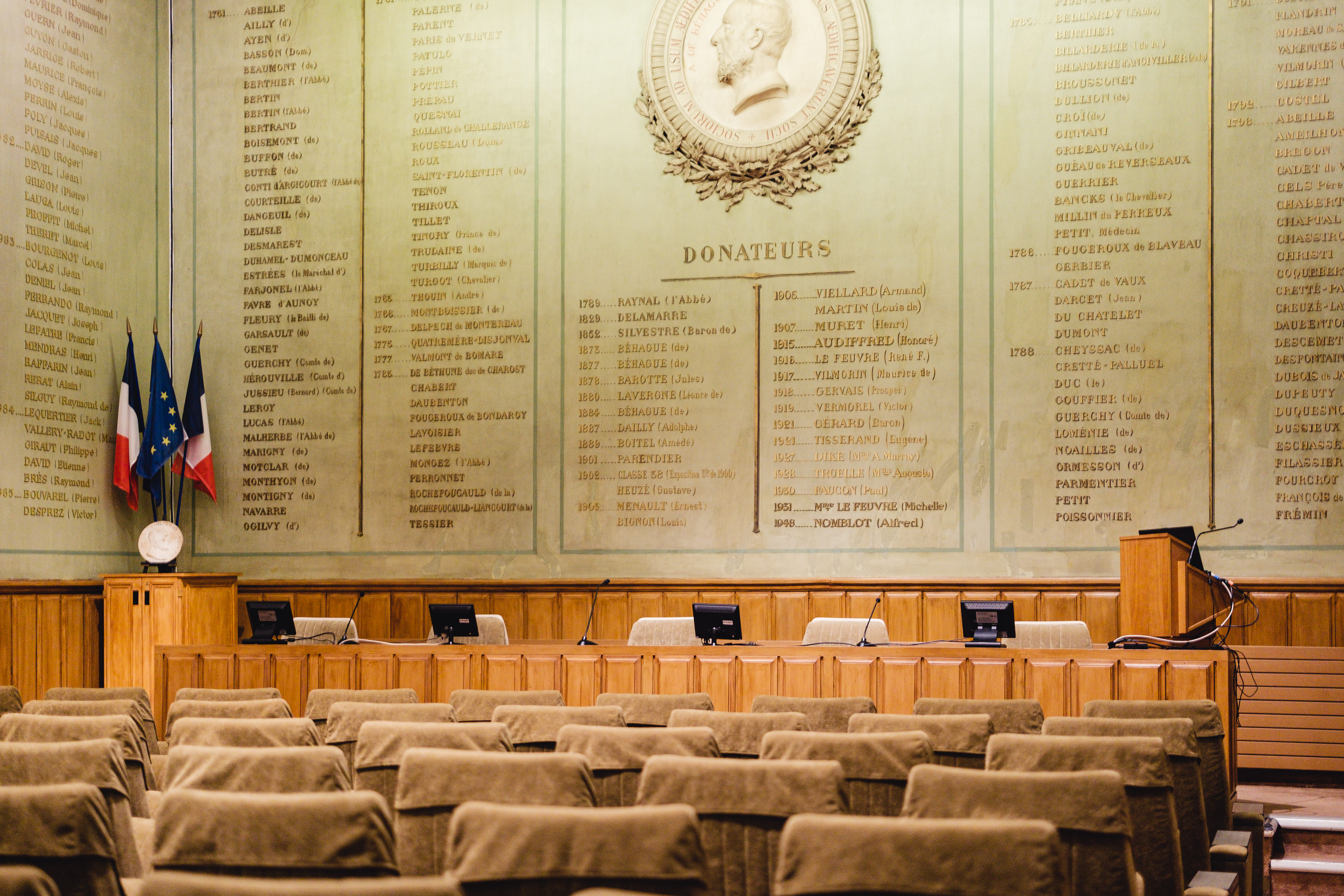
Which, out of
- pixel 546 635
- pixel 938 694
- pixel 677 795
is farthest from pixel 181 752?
pixel 546 635

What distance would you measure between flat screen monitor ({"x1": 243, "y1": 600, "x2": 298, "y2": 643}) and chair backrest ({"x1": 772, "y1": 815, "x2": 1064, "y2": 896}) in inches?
229

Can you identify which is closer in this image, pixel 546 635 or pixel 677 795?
pixel 677 795

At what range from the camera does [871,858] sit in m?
1.76

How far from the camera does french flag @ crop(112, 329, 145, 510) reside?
28.1 ft

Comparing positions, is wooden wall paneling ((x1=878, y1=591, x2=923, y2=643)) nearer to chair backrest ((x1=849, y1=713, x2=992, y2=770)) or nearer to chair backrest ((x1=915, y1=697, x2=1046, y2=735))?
chair backrest ((x1=915, y1=697, x2=1046, y2=735))

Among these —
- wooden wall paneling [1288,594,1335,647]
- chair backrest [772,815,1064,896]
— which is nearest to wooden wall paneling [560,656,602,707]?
wooden wall paneling [1288,594,1335,647]

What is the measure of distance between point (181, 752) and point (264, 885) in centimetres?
136

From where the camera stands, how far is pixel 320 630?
7434 mm

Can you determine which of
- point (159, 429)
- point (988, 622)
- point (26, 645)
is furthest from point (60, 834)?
point (159, 429)

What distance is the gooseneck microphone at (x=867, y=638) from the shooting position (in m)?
6.04

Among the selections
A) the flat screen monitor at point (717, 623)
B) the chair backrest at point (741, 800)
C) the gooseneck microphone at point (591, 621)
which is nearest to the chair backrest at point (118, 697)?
the gooseneck microphone at point (591, 621)

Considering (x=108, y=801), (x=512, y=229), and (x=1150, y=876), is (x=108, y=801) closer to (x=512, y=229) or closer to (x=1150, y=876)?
(x=1150, y=876)

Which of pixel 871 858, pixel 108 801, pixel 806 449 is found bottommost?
pixel 108 801

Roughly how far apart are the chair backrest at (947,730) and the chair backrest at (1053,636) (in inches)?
119
